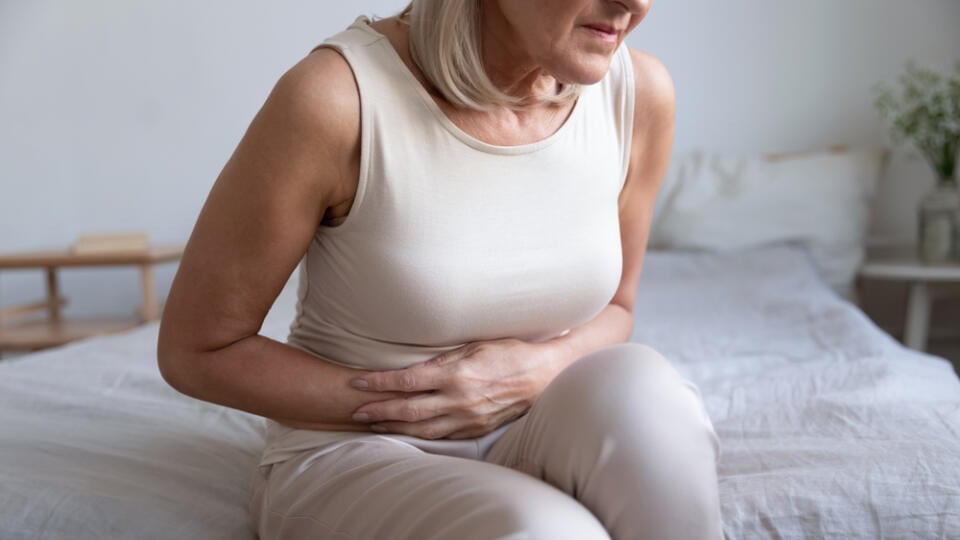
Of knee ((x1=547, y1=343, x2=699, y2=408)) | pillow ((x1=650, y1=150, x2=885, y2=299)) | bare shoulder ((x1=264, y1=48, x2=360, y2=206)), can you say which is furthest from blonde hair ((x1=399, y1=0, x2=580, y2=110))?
pillow ((x1=650, y1=150, x2=885, y2=299))

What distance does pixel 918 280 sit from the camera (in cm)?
263

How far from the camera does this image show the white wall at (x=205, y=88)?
301cm

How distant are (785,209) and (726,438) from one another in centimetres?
163

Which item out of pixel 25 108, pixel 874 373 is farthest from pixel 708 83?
→ pixel 25 108

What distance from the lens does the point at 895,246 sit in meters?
3.08

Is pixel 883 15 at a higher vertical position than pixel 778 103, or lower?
higher

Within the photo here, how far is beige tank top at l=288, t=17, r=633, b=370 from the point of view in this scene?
0.92 m

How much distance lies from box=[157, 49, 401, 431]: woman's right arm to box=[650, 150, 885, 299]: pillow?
1875 millimetres

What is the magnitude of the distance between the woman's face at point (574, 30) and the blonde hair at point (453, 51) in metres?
0.05

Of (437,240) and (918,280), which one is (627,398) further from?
(918,280)

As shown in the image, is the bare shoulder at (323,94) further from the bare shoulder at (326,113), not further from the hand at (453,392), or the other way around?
the hand at (453,392)

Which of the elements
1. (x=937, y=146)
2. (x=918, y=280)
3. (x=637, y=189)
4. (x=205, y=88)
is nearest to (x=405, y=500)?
(x=637, y=189)

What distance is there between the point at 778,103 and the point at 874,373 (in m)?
1.82

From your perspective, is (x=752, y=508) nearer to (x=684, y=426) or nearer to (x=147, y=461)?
(x=684, y=426)
